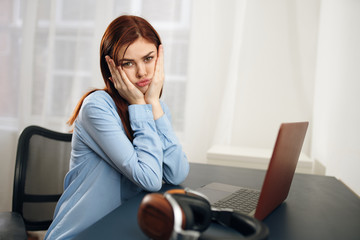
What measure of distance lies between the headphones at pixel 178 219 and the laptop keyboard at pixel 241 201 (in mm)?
276

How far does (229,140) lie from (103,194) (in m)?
1.46

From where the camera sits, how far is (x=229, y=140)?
232 cm

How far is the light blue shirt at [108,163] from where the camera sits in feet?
3.09

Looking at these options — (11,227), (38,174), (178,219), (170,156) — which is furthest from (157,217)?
(38,174)

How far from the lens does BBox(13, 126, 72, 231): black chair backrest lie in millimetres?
→ 1278

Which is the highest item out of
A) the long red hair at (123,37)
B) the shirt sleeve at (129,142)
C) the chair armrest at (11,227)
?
the long red hair at (123,37)

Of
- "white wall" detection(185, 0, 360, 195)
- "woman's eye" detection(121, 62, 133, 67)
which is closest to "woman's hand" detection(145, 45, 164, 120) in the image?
"woman's eye" detection(121, 62, 133, 67)

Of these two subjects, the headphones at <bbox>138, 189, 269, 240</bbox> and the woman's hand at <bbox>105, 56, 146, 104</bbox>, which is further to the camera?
the woman's hand at <bbox>105, 56, 146, 104</bbox>

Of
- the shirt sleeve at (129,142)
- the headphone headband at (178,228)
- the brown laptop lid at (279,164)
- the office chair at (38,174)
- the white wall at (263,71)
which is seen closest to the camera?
the headphone headband at (178,228)

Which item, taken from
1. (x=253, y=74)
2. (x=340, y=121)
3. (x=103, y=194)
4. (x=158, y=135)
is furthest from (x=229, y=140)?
(x=103, y=194)

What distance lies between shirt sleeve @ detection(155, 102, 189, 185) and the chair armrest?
474mm

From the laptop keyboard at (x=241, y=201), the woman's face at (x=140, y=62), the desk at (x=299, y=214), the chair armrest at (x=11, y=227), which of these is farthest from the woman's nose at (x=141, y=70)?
the chair armrest at (x=11, y=227)

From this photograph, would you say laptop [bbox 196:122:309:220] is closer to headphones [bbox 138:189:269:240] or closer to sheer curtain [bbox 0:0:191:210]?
headphones [bbox 138:189:269:240]

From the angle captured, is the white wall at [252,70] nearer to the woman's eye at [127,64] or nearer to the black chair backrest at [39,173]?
the black chair backrest at [39,173]
